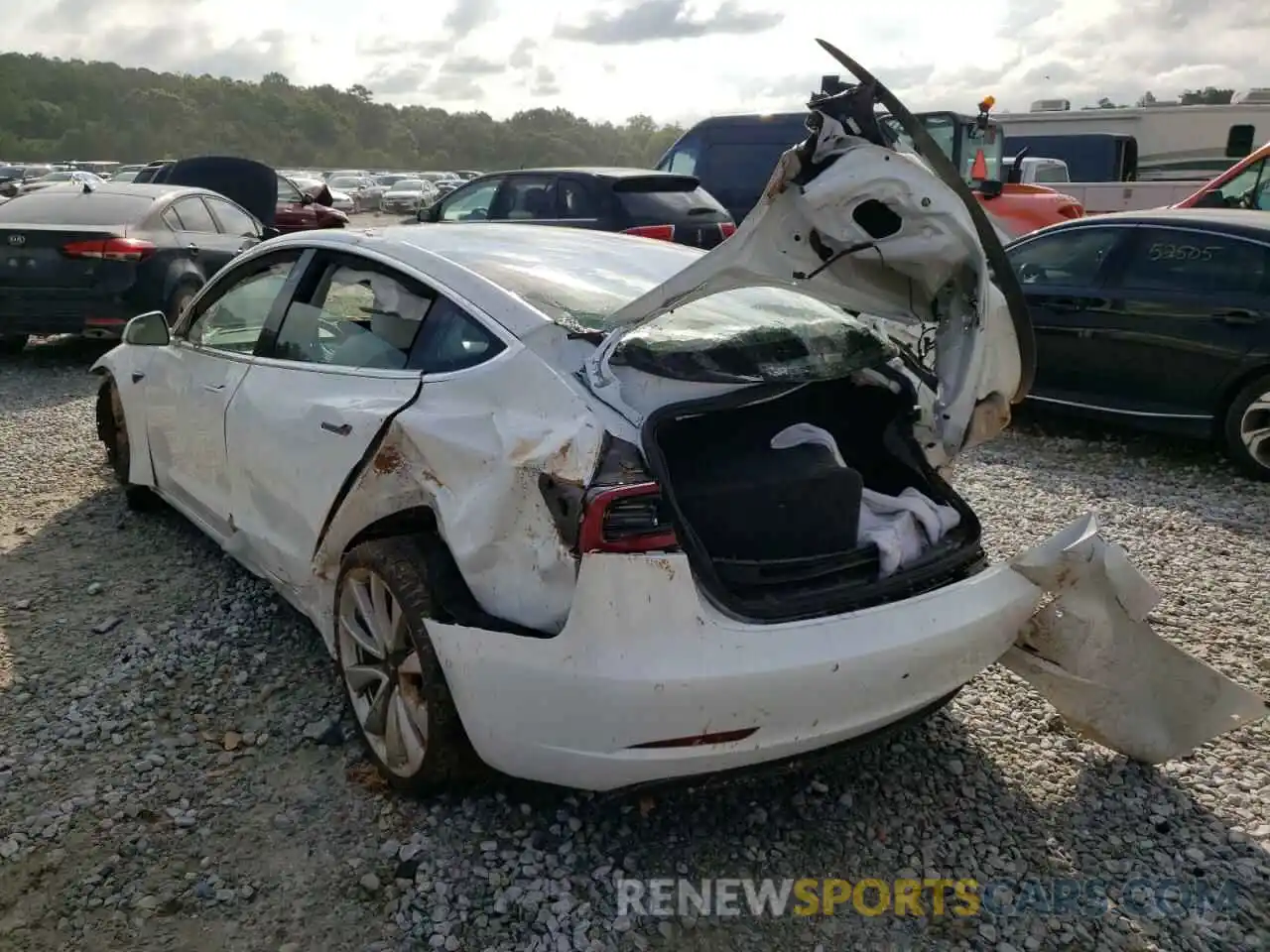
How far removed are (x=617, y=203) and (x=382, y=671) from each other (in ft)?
24.1

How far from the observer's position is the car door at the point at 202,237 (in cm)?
888

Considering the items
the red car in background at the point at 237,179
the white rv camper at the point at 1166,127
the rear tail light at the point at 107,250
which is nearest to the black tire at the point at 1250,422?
the rear tail light at the point at 107,250

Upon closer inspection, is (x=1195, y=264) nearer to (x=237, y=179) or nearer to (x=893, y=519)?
(x=893, y=519)

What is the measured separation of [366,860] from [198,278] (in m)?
7.23

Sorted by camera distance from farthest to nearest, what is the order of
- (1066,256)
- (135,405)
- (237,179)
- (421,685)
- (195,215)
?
(237,179)
(195,215)
(1066,256)
(135,405)
(421,685)

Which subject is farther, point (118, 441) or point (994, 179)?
point (994, 179)

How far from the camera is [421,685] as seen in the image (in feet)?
9.05

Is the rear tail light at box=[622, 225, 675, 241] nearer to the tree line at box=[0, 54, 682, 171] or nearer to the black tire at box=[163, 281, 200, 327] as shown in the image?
the black tire at box=[163, 281, 200, 327]

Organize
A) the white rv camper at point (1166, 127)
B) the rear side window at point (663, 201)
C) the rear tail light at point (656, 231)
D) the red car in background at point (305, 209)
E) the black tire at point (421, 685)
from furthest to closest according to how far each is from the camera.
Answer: the white rv camper at point (1166, 127), the red car in background at point (305, 209), the rear side window at point (663, 201), the rear tail light at point (656, 231), the black tire at point (421, 685)

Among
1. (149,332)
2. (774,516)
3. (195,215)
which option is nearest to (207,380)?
(149,332)

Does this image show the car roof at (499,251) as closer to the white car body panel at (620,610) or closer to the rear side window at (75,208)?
the white car body panel at (620,610)

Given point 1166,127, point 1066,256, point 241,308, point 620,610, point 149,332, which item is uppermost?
point 1166,127

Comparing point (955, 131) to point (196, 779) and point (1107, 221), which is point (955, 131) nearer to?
point (1107, 221)

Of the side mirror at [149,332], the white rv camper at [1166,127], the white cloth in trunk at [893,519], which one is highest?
the white rv camper at [1166,127]
